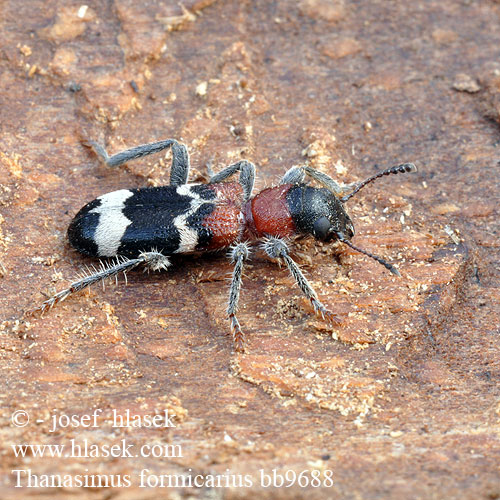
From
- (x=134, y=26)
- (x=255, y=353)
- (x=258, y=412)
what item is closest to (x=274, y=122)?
(x=134, y=26)

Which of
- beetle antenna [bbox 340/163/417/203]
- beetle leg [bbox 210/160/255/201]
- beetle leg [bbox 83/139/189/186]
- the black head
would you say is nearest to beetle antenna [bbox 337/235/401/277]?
the black head

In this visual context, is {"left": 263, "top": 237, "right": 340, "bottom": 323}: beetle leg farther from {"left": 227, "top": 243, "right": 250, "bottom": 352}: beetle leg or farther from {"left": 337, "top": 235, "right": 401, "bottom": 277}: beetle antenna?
{"left": 337, "top": 235, "right": 401, "bottom": 277}: beetle antenna

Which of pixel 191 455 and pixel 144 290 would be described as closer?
pixel 191 455

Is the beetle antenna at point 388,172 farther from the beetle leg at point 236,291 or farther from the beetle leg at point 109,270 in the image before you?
the beetle leg at point 109,270

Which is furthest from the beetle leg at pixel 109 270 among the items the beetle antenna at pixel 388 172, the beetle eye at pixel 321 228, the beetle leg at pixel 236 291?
the beetle antenna at pixel 388 172

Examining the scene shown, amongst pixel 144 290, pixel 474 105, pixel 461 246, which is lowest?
pixel 144 290

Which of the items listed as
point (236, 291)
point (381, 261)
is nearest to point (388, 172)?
point (381, 261)

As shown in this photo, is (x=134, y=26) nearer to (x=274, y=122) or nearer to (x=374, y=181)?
(x=274, y=122)
